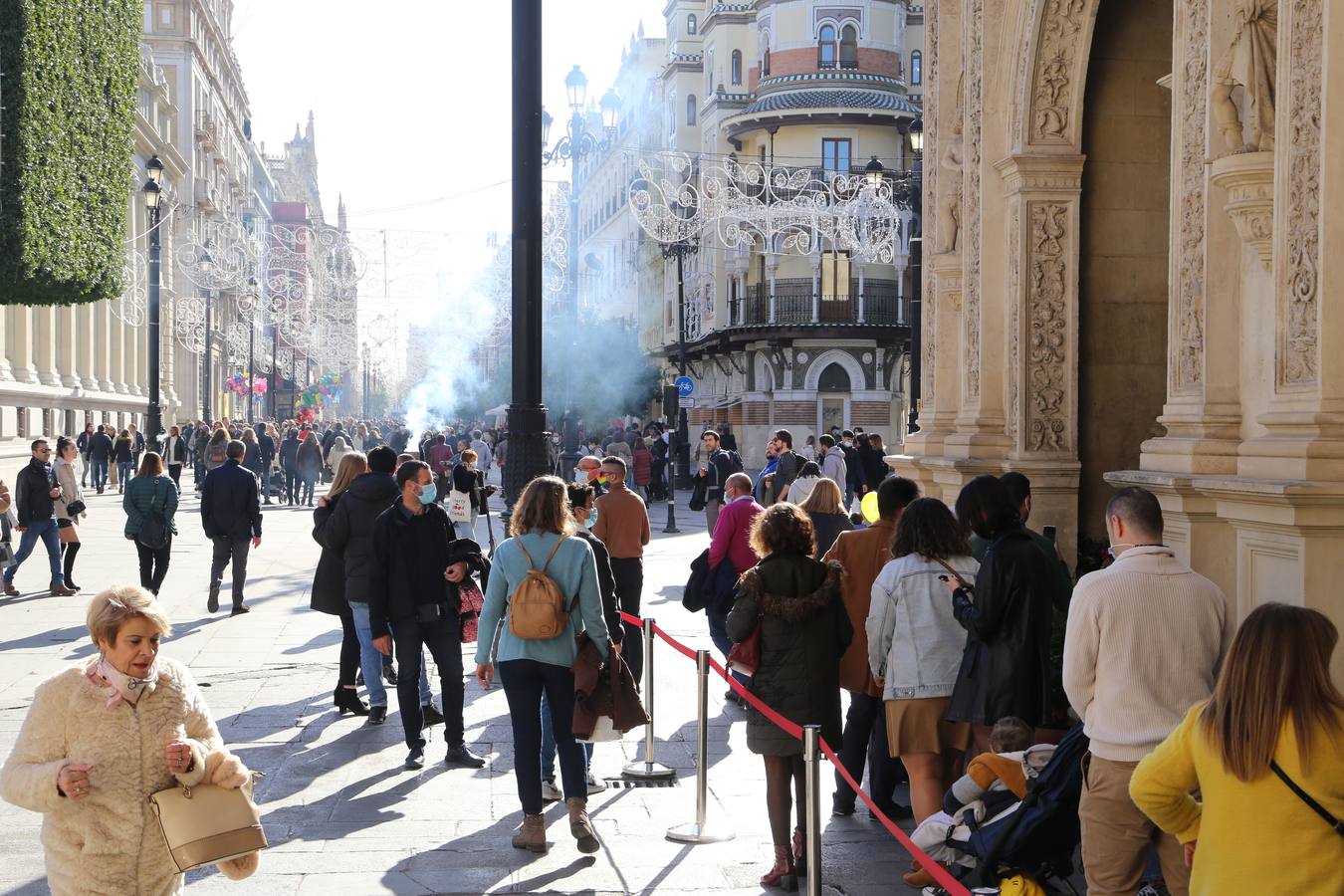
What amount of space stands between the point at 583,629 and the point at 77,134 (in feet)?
74.5

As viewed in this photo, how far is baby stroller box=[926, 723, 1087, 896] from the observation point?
18.9 ft

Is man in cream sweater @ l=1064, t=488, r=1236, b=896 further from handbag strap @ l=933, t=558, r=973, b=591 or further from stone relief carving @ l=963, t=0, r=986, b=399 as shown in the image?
stone relief carving @ l=963, t=0, r=986, b=399

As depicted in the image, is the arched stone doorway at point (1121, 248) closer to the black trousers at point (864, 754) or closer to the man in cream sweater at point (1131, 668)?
the black trousers at point (864, 754)

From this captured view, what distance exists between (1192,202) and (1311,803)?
5300 mm

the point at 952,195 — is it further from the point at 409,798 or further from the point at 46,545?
the point at 46,545

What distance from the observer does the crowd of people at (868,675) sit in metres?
4.01

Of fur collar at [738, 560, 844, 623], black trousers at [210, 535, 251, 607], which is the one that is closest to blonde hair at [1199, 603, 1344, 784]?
fur collar at [738, 560, 844, 623]

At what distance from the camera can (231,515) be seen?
16.0 metres

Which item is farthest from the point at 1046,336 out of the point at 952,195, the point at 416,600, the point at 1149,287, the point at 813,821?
the point at 813,821

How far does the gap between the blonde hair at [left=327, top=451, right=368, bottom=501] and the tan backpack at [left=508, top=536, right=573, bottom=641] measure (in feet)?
13.5

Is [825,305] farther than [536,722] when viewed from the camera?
Yes

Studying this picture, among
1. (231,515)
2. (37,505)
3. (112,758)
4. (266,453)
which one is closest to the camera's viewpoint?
(112,758)

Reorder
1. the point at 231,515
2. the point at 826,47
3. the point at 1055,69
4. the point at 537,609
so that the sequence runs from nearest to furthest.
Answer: the point at 537,609 < the point at 1055,69 < the point at 231,515 < the point at 826,47

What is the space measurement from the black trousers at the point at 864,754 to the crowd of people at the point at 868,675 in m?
0.02
